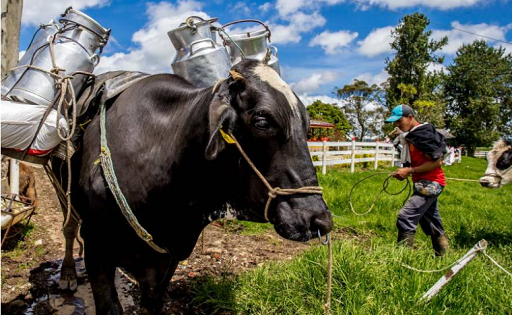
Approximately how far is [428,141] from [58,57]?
3424mm

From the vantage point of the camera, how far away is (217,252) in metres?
4.31

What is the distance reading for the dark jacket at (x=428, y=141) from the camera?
12.8ft

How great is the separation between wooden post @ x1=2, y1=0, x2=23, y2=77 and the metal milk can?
1689mm

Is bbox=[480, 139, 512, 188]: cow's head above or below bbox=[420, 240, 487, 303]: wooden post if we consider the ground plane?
above

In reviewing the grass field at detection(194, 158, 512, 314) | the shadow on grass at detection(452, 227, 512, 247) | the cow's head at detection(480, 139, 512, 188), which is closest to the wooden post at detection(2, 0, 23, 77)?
the grass field at detection(194, 158, 512, 314)

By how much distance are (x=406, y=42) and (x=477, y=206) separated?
95.4 feet

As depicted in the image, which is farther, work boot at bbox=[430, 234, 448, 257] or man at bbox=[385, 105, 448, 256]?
work boot at bbox=[430, 234, 448, 257]

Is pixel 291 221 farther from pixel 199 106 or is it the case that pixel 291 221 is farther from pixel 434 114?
pixel 434 114

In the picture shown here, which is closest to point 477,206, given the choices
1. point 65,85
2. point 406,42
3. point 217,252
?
point 217,252

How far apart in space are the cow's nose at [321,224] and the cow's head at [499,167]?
10.9 feet

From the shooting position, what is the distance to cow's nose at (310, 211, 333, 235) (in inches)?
67.3

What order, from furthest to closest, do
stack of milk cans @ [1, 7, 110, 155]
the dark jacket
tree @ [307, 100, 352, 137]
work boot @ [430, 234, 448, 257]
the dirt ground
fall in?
tree @ [307, 100, 352, 137], work boot @ [430, 234, 448, 257], the dark jacket, the dirt ground, stack of milk cans @ [1, 7, 110, 155]

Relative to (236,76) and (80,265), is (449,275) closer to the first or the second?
(236,76)

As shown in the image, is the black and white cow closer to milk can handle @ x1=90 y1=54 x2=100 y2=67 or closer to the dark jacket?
milk can handle @ x1=90 y1=54 x2=100 y2=67
